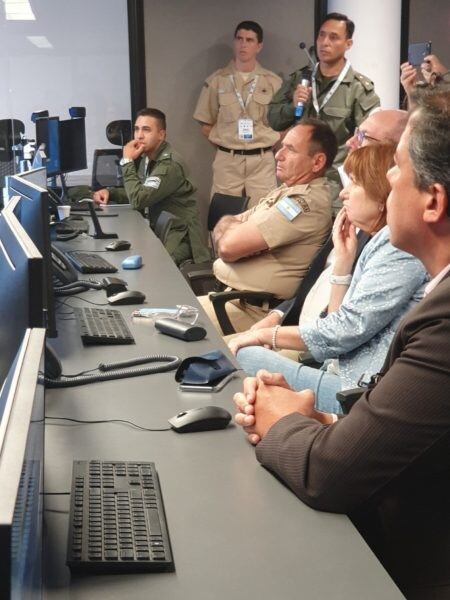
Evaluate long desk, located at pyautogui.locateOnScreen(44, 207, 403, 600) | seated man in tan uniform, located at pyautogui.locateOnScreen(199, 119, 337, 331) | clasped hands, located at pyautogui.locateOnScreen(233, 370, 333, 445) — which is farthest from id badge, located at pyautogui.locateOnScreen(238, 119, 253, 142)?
clasped hands, located at pyautogui.locateOnScreen(233, 370, 333, 445)

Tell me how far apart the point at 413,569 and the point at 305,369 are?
1.22 meters

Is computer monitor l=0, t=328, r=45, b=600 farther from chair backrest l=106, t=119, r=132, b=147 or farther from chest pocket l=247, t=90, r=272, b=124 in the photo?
chair backrest l=106, t=119, r=132, b=147

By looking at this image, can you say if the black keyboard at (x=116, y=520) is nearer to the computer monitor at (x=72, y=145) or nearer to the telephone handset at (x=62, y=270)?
the telephone handset at (x=62, y=270)

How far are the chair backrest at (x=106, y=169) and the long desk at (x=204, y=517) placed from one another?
4588 millimetres

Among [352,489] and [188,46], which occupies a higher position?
[188,46]

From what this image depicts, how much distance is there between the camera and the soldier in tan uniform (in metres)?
7.08

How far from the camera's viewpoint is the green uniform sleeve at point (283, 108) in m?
5.95

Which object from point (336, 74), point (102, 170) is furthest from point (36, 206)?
point (102, 170)

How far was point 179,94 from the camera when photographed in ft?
24.7

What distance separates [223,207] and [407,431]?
4145mm

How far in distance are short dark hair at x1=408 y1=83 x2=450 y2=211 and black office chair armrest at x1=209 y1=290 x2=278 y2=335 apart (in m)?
2.18

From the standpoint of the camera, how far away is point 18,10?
7371 millimetres

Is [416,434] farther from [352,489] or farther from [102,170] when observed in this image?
[102,170]

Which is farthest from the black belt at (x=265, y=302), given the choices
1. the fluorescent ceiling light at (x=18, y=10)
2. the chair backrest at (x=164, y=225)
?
the fluorescent ceiling light at (x=18, y=10)
